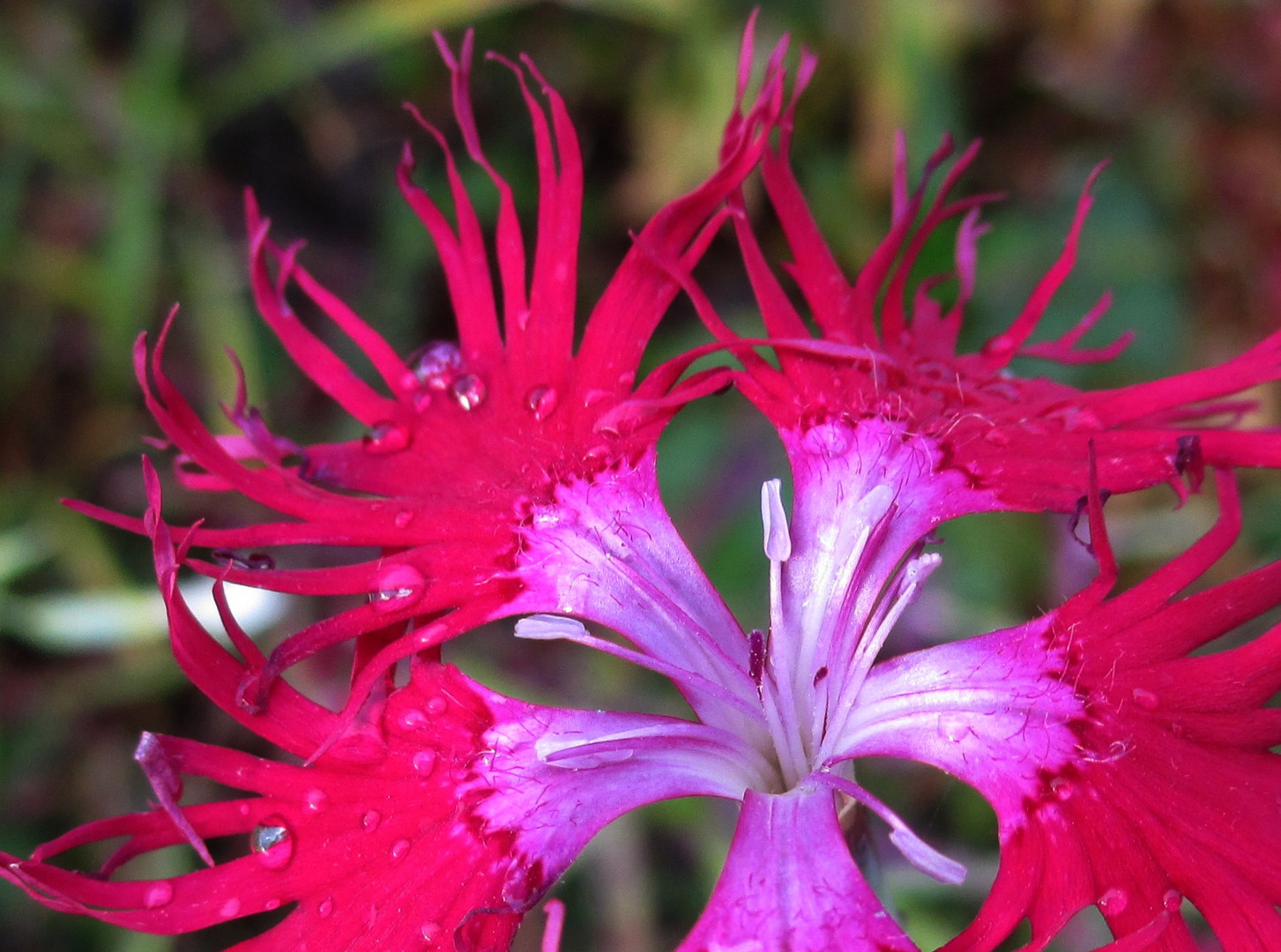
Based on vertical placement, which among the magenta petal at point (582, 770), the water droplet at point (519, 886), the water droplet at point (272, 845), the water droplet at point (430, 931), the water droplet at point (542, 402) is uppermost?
the water droplet at point (542, 402)

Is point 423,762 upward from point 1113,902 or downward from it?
upward

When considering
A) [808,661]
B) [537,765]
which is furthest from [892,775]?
[537,765]

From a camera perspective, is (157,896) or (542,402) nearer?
(157,896)

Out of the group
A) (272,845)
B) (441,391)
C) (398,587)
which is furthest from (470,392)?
(272,845)

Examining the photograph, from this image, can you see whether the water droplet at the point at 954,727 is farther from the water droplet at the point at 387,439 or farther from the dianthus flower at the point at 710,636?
the water droplet at the point at 387,439

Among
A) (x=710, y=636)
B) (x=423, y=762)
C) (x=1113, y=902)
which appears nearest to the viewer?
(x=1113, y=902)

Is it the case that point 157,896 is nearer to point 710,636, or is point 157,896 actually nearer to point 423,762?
point 423,762

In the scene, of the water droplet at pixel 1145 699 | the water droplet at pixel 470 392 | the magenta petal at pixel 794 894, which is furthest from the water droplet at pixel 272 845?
the water droplet at pixel 1145 699
